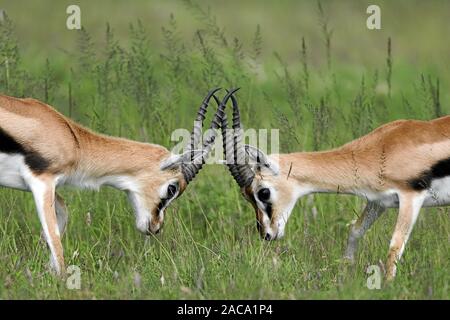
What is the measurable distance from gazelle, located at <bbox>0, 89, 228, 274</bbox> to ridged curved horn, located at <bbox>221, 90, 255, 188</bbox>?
0.16 metres

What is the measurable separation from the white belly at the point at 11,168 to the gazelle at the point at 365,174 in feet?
4.72

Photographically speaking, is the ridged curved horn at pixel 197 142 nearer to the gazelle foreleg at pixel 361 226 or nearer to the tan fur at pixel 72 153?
the tan fur at pixel 72 153

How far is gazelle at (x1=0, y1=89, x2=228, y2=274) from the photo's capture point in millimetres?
7590

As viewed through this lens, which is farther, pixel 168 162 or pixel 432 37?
pixel 432 37

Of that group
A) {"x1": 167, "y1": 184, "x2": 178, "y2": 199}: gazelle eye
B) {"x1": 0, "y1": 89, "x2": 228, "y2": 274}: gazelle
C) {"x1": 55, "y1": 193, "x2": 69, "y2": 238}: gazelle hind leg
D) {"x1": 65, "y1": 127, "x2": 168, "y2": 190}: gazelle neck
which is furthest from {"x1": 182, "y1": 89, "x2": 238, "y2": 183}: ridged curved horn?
{"x1": 55, "y1": 193, "x2": 69, "y2": 238}: gazelle hind leg

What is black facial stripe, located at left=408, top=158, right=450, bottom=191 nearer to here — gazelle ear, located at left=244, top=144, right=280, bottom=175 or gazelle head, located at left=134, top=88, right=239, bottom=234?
gazelle ear, located at left=244, top=144, right=280, bottom=175

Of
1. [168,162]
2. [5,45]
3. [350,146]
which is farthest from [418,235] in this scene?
[5,45]

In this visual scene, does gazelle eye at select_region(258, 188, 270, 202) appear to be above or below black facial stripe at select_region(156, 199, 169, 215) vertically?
above

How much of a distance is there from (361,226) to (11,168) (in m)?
2.54

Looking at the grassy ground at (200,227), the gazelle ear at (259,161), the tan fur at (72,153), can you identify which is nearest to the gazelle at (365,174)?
the gazelle ear at (259,161)

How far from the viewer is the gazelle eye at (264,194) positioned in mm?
7973

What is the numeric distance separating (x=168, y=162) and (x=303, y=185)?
1000 mm

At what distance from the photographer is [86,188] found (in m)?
8.14
